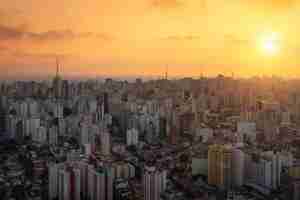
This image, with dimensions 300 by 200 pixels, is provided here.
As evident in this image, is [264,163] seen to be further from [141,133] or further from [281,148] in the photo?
[141,133]

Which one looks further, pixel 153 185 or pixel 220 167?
pixel 220 167

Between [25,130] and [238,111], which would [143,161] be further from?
[238,111]

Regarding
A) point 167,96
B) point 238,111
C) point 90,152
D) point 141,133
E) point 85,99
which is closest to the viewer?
point 90,152

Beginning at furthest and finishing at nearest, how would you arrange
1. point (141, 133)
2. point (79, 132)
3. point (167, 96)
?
point (167, 96)
point (141, 133)
point (79, 132)

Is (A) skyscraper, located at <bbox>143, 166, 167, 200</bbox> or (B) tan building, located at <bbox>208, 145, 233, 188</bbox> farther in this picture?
(B) tan building, located at <bbox>208, 145, 233, 188</bbox>

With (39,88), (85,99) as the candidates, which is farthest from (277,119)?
(39,88)

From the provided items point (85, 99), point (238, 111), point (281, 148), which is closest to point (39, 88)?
point (85, 99)

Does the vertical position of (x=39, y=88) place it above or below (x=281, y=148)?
above

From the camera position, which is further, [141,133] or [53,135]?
[141,133]

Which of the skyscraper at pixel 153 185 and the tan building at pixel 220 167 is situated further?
the tan building at pixel 220 167
